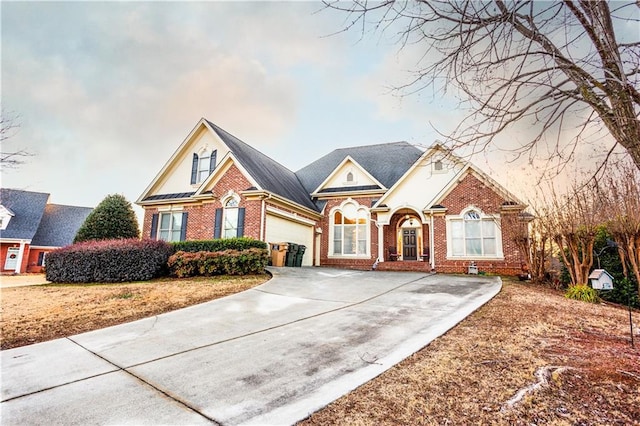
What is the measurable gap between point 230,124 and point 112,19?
1188 cm

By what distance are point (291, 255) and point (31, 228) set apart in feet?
87.9

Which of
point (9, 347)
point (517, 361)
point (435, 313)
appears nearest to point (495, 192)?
point (435, 313)

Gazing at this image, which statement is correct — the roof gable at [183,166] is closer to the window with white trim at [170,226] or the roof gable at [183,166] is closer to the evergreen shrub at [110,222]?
the window with white trim at [170,226]

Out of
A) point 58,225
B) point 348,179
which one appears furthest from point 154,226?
point 58,225

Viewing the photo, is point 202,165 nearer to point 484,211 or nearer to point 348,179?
point 348,179

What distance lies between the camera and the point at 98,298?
8.52m

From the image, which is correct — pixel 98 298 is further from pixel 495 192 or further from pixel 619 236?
pixel 495 192

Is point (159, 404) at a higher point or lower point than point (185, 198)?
lower

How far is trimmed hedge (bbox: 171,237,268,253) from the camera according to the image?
1271cm

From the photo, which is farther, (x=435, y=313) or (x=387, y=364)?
(x=435, y=313)

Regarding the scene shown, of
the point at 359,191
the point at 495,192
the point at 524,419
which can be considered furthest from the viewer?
the point at 359,191

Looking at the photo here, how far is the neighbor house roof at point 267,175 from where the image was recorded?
15773 millimetres

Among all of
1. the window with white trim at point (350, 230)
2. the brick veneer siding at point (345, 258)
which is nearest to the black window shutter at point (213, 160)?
the brick veneer siding at point (345, 258)

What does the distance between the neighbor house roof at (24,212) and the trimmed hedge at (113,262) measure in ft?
64.9
